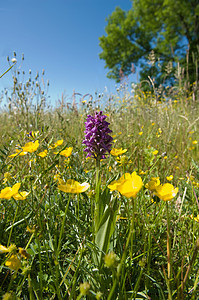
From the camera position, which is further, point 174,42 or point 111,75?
point 111,75

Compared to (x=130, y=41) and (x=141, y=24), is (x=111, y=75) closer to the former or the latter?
(x=130, y=41)

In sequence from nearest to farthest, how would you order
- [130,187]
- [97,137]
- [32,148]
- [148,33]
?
[130,187] → [32,148] → [97,137] → [148,33]

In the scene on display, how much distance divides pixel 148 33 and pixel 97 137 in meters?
17.0

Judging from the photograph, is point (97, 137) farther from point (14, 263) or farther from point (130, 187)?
point (14, 263)

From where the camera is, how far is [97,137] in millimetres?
947

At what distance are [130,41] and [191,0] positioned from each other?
4.55 meters

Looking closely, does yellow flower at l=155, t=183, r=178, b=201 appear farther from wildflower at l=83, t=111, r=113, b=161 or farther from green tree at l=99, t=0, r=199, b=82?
green tree at l=99, t=0, r=199, b=82

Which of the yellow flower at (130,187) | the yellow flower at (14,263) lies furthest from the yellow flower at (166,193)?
the yellow flower at (14,263)

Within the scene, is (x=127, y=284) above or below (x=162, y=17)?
below

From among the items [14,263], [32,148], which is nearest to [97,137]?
[32,148]

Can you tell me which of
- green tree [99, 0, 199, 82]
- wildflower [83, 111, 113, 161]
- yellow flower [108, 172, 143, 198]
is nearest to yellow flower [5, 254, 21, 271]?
yellow flower [108, 172, 143, 198]

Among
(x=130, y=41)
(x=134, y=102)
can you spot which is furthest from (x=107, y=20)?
(x=134, y=102)

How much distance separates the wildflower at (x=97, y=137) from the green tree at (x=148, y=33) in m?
13.6

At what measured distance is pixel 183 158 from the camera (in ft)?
6.46
